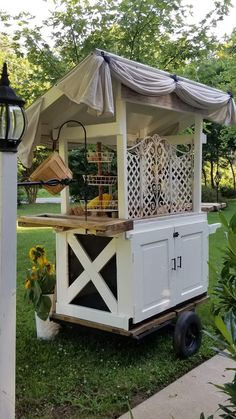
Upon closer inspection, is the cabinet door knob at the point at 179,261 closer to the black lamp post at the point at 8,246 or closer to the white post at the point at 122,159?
the white post at the point at 122,159

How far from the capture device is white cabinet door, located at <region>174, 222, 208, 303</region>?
374 cm

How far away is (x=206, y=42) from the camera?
205 inches

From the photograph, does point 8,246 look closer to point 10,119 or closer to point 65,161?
point 10,119

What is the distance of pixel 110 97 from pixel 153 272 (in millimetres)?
1437

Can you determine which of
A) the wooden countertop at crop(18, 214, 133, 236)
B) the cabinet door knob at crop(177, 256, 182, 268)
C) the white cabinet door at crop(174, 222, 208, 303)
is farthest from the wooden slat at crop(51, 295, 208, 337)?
the wooden countertop at crop(18, 214, 133, 236)

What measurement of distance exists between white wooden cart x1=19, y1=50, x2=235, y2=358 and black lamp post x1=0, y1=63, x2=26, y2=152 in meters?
0.93

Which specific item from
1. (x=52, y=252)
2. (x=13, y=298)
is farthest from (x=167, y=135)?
(x=52, y=252)

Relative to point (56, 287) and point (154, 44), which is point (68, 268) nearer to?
point (56, 287)

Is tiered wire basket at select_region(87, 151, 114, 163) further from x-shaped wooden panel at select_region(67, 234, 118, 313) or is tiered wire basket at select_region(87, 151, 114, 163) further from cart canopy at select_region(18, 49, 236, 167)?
x-shaped wooden panel at select_region(67, 234, 118, 313)

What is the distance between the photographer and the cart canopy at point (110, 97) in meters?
2.77

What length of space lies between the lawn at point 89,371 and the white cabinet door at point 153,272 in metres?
0.35

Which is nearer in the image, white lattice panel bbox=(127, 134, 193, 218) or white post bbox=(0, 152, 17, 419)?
white post bbox=(0, 152, 17, 419)

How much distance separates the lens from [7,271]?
6.43ft

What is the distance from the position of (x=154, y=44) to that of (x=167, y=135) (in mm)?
1501
